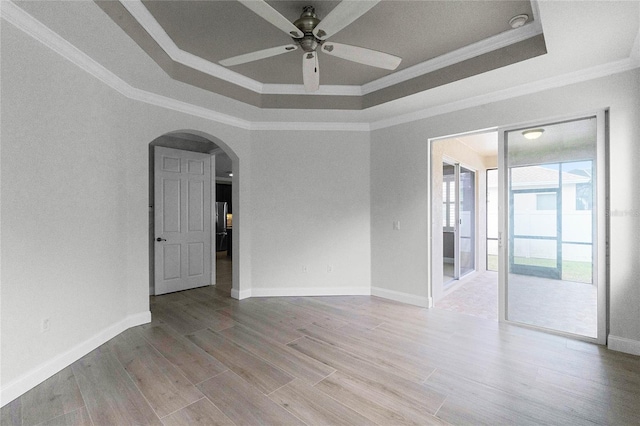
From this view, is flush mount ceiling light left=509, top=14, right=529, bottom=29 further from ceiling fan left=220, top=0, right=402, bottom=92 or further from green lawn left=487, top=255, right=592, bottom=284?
green lawn left=487, top=255, right=592, bottom=284

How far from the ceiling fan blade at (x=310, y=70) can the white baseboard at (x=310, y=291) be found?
300 cm

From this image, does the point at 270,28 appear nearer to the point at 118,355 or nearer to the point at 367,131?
the point at 367,131

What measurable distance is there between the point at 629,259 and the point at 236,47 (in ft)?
13.8

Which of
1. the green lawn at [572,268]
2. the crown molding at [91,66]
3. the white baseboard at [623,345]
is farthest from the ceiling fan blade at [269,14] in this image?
the white baseboard at [623,345]

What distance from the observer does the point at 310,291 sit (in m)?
4.61

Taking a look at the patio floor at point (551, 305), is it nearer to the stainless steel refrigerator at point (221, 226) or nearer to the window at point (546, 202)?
the window at point (546, 202)

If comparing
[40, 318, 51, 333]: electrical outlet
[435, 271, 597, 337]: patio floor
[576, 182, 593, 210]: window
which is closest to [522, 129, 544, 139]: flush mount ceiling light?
[576, 182, 593, 210]: window

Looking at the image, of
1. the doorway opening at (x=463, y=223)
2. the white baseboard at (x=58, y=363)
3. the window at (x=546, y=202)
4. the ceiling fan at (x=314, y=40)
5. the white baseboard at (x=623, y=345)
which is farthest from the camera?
the doorway opening at (x=463, y=223)

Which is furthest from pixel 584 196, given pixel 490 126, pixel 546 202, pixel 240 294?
pixel 240 294

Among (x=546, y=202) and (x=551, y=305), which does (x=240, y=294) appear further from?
(x=546, y=202)

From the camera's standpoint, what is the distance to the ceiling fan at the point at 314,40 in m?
1.86

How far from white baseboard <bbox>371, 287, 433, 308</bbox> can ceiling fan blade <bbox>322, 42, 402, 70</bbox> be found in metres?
3.01

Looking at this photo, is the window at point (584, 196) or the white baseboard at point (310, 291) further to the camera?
the white baseboard at point (310, 291)

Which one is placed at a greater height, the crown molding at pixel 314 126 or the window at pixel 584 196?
the crown molding at pixel 314 126
